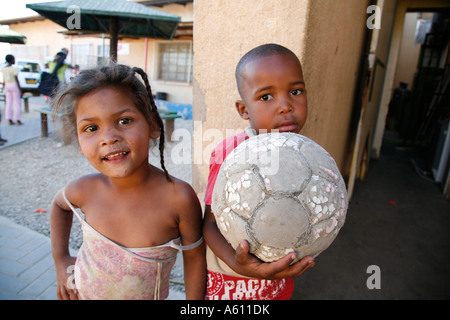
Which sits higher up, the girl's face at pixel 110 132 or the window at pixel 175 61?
the window at pixel 175 61

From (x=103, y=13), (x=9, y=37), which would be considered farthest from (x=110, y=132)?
(x=9, y=37)

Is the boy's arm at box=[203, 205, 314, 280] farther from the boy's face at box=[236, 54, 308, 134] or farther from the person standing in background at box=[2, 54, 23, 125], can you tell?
the person standing in background at box=[2, 54, 23, 125]

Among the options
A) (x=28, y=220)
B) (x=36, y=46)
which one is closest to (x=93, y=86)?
(x=28, y=220)

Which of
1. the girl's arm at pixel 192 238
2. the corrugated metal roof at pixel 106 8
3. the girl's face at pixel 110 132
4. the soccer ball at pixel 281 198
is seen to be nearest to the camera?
the soccer ball at pixel 281 198

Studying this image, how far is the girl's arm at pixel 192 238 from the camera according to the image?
139 cm

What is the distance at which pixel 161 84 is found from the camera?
44.7 feet

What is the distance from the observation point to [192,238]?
1422 millimetres

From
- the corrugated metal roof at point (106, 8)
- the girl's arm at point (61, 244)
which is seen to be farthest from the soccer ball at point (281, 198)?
the corrugated metal roof at point (106, 8)

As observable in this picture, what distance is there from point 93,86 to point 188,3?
11.9m

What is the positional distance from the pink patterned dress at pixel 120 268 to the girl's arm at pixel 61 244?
0.11 metres

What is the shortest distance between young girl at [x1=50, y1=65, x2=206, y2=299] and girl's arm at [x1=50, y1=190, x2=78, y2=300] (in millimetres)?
19

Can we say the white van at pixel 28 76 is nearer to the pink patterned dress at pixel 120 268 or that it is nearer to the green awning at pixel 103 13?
the green awning at pixel 103 13

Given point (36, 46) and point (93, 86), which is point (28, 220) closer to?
point (93, 86)

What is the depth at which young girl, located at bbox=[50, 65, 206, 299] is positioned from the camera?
126cm
